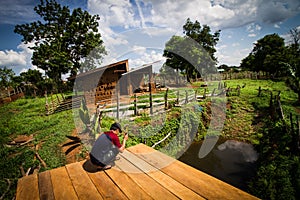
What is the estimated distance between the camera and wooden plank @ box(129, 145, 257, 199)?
204 centimetres

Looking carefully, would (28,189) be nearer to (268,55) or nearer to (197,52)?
(197,52)

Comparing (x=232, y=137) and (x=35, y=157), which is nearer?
(x=35, y=157)

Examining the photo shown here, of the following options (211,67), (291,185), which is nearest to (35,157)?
(291,185)

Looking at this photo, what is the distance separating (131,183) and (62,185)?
1.11 meters

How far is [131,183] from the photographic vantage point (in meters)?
2.43

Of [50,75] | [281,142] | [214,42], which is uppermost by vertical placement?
[214,42]

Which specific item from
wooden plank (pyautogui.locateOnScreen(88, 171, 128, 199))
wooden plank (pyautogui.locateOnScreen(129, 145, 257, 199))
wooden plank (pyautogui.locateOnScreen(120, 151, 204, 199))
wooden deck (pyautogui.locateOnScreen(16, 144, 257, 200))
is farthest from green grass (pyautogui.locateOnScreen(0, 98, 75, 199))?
wooden plank (pyautogui.locateOnScreen(129, 145, 257, 199))

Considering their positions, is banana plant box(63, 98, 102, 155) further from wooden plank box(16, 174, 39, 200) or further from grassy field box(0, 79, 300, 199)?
wooden plank box(16, 174, 39, 200)

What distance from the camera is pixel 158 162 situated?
2.94 m

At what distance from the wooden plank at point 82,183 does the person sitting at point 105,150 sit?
0.27m

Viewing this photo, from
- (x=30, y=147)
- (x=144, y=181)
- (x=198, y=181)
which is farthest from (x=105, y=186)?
(x=30, y=147)

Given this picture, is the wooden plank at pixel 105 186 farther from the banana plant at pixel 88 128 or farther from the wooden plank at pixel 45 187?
the banana plant at pixel 88 128

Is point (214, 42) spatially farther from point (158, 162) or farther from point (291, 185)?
point (158, 162)

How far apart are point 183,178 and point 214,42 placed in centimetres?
4145
